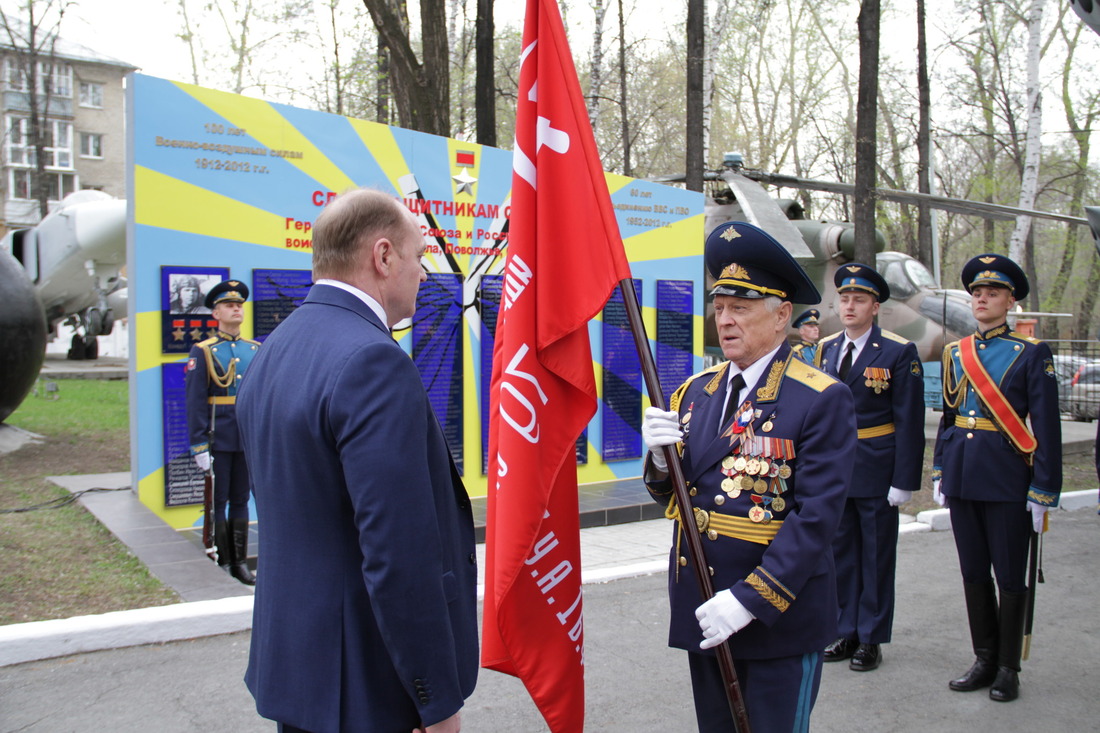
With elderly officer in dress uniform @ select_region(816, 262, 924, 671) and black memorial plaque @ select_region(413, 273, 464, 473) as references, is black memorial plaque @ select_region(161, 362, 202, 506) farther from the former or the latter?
elderly officer in dress uniform @ select_region(816, 262, 924, 671)

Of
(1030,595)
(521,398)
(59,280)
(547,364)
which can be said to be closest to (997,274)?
(1030,595)

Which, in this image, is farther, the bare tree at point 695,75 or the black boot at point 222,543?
the bare tree at point 695,75

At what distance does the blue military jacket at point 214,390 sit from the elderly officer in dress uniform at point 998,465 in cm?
464

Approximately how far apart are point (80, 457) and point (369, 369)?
9777 millimetres

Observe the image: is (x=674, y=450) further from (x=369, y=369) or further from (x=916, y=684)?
(x=916, y=684)

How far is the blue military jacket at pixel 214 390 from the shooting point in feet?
21.2

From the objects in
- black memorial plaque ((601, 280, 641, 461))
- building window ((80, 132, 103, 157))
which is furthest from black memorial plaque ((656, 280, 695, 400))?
building window ((80, 132, 103, 157))

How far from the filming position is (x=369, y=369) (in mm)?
1853

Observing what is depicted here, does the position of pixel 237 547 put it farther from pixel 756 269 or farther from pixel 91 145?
pixel 91 145

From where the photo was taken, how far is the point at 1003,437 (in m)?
4.46

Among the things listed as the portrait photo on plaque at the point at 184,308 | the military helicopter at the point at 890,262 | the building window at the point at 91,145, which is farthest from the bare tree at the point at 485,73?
the building window at the point at 91,145

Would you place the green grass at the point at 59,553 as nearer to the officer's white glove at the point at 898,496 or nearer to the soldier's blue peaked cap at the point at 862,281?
the officer's white glove at the point at 898,496

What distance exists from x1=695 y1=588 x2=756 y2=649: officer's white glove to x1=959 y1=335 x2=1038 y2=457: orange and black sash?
263cm

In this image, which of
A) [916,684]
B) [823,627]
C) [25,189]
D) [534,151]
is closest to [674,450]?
[823,627]
